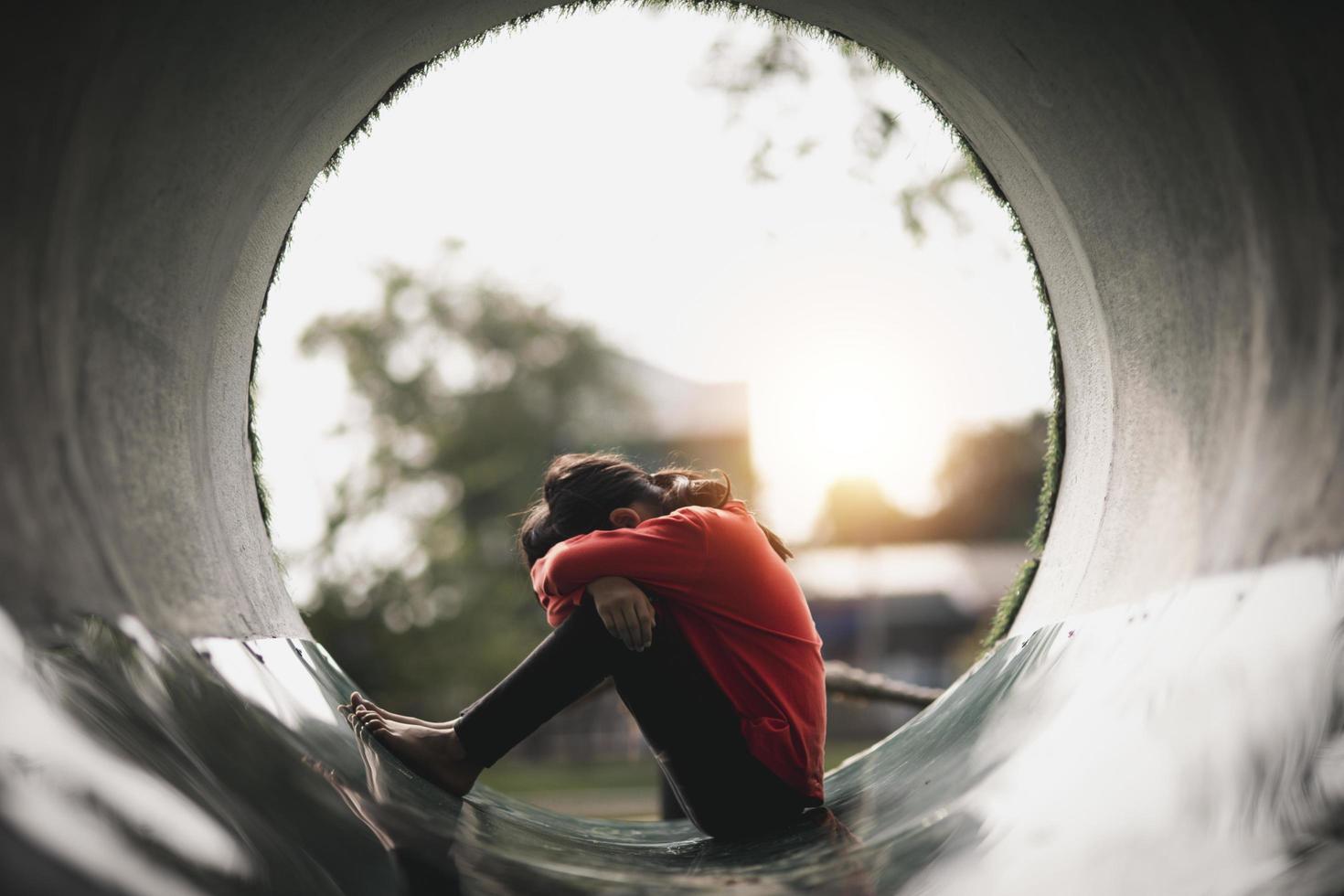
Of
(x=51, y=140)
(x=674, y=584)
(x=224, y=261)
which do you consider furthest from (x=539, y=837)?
(x=51, y=140)

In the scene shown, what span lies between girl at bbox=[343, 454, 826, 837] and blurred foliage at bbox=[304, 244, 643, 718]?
14933mm

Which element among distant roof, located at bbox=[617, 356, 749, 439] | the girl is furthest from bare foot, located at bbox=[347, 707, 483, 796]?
distant roof, located at bbox=[617, 356, 749, 439]

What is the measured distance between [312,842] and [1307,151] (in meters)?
2.04

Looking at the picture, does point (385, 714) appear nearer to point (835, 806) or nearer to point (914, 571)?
point (835, 806)

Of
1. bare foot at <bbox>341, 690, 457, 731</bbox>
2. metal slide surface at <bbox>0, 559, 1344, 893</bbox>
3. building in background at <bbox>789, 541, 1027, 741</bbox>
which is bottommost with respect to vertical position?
metal slide surface at <bbox>0, 559, 1344, 893</bbox>

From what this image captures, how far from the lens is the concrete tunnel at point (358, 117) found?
69.6 inches

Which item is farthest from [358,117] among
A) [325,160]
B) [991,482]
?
[991,482]

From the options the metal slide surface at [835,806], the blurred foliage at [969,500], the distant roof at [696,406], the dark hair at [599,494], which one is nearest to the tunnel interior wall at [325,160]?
the metal slide surface at [835,806]

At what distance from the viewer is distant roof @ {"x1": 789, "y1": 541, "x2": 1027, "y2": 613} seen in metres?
28.8

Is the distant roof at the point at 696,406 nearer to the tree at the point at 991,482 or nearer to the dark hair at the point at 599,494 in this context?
the tree at the point at 991,482

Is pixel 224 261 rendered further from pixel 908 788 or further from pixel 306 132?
pixel 908 788

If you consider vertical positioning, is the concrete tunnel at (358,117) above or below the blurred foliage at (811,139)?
below

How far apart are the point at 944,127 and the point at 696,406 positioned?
2886 centimetres

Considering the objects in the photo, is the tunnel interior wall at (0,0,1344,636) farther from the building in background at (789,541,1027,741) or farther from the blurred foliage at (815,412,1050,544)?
the blurred foliage at (815,412,1050,544)
